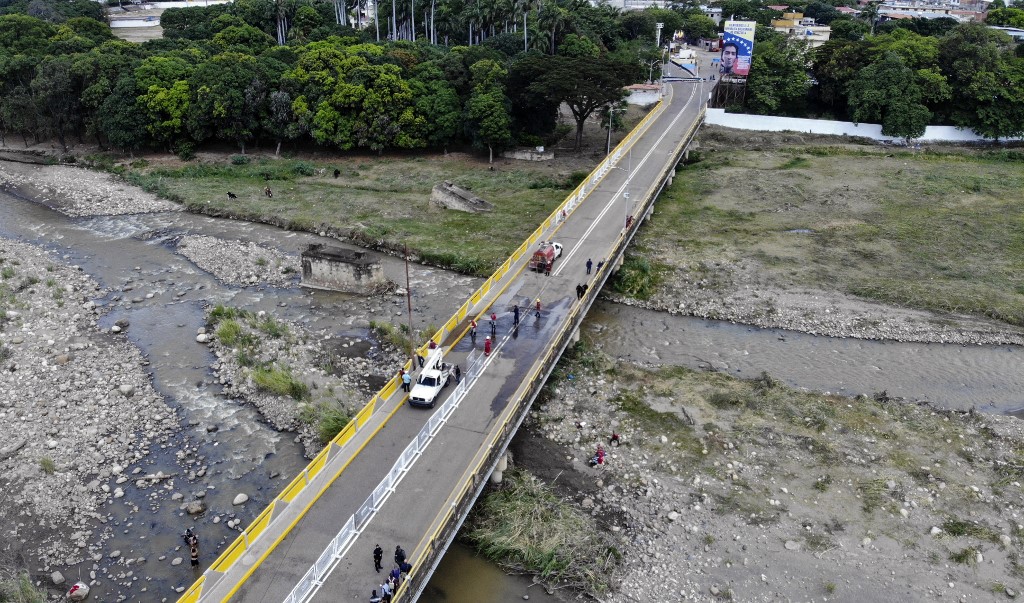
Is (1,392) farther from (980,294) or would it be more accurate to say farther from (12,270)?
(980,294)

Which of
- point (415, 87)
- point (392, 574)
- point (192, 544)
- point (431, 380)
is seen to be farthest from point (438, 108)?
point (392, 574)

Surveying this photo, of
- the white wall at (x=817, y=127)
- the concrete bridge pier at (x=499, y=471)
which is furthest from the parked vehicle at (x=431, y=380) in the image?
the white wall at (x=817, y=127)

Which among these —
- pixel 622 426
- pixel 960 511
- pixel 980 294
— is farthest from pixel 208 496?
pixel 980 294

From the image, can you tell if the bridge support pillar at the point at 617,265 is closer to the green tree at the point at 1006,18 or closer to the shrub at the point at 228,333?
the shrub at the point at 228,333

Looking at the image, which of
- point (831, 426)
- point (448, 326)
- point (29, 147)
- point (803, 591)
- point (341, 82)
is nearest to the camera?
point (803, 591)

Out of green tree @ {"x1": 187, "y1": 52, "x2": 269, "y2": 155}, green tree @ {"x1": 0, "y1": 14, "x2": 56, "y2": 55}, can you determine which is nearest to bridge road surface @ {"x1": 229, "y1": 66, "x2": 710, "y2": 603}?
green tree @ {"x1": 187, "y1": 52, "x2": 269, "y2": 155}

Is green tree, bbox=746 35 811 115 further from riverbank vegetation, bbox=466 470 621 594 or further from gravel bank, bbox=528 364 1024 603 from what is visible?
riverbank vegetation, bbox=466 470 621 594

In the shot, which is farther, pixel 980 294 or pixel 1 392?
pixel 980 294
